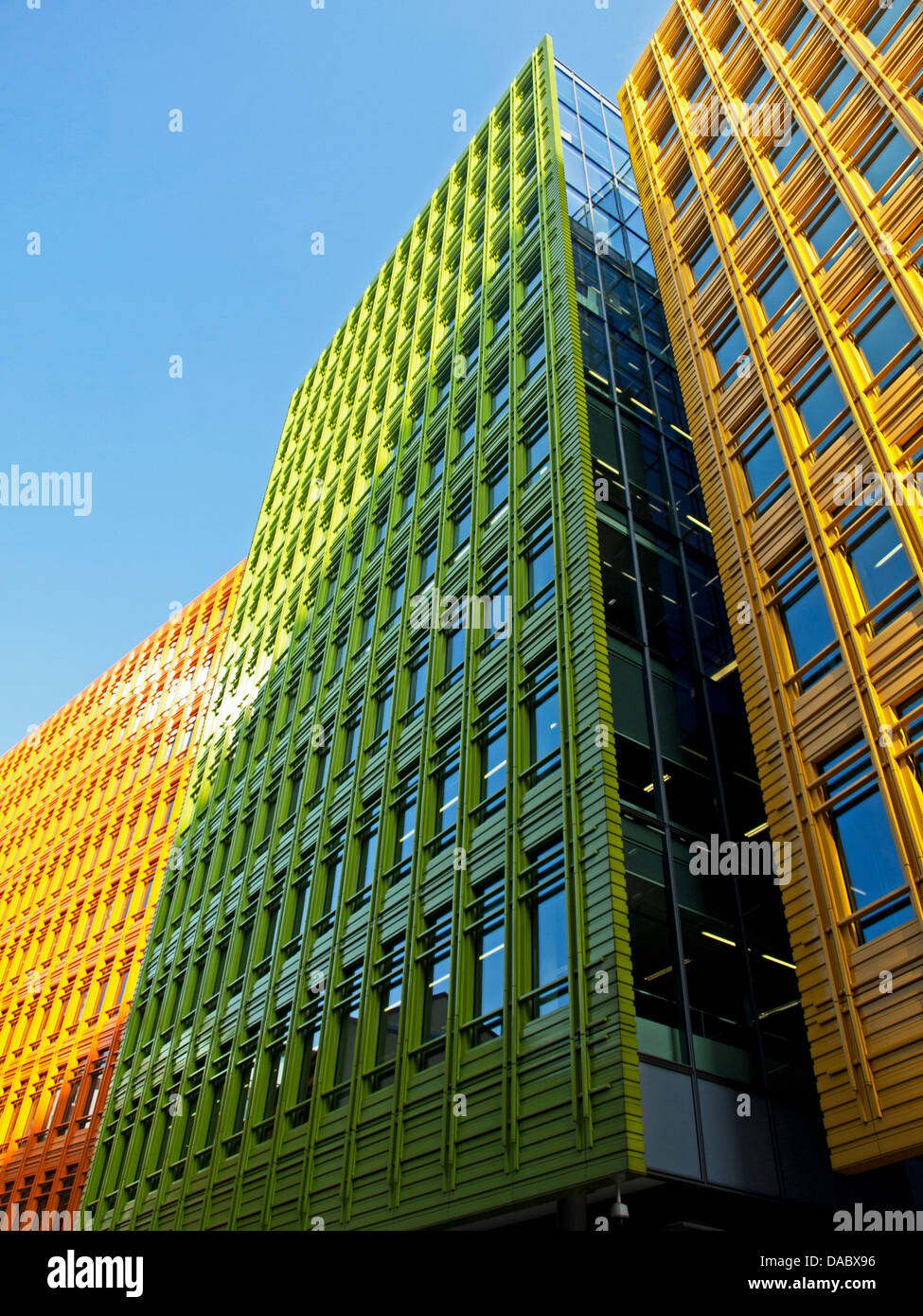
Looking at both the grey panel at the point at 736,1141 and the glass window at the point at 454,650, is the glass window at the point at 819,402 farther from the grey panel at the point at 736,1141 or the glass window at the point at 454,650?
the grey panel at the point at 736,1141

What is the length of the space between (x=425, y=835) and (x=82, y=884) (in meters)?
35.1

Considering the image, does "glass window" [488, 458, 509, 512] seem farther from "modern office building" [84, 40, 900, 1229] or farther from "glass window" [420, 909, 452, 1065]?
"glass window" [420, 909, 452, 1065]

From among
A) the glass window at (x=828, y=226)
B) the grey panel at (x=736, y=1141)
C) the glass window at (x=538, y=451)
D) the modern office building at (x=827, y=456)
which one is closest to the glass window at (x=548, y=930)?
the grey panel at (x=736, y=1141)

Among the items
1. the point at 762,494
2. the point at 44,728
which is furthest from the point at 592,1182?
the point at 44,728

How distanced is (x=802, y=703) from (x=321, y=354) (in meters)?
43.2

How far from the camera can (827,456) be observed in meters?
20.2

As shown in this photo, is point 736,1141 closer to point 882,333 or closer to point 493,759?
point 493,759

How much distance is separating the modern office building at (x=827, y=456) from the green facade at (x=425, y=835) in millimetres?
3167

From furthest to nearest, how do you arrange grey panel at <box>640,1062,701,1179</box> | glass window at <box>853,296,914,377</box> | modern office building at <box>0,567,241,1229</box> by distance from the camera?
1. modern office building at <box>0,567,241,1229</box>
2. glass window at <box>853,296,914,377</box>
3. grey panel at <box>640,1062,701,1179</box>

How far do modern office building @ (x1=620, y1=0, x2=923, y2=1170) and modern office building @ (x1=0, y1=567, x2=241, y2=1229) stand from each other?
30434 mm

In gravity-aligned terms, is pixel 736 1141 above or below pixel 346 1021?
below

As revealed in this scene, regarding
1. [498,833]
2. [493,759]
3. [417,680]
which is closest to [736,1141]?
[498,833]

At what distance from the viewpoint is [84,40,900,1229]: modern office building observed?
16.0m

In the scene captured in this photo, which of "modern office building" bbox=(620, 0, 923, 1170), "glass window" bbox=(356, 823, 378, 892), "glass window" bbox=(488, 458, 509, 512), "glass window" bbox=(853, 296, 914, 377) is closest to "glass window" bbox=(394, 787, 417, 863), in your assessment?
"glass window" bbox=(356, 823, 378, 892)
